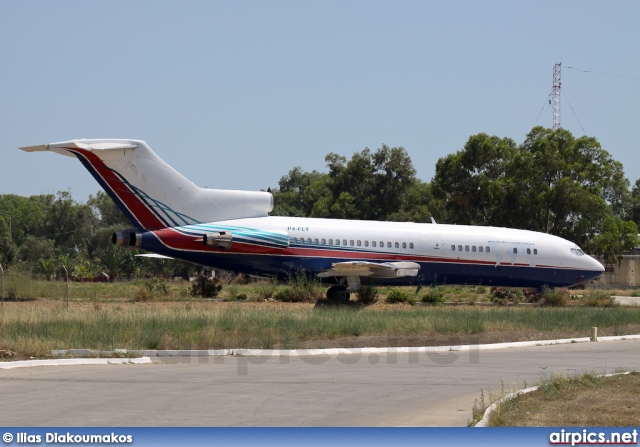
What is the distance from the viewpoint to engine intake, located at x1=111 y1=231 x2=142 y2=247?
28750mm

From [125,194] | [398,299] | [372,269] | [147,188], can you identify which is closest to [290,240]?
[372,269]

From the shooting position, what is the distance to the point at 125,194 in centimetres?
2920

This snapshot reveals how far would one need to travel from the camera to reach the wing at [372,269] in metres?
30.2

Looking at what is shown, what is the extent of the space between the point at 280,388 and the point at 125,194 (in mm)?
17465

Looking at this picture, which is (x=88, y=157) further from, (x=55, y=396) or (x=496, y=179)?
(x=496, y=179)

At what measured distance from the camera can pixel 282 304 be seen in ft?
101

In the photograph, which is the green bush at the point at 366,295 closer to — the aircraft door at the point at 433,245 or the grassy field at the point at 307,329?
the grassy field at the point at 307,329

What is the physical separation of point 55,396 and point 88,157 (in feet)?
56.9

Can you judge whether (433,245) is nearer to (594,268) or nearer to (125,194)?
(594,268)

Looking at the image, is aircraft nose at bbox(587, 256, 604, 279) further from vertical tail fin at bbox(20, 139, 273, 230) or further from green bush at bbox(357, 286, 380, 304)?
vertical tail fin at bbox(20, 139, 273, 230)

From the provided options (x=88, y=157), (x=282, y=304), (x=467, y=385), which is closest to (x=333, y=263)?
(x=282, y=304)

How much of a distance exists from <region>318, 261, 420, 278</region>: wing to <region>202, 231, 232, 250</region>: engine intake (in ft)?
12.1

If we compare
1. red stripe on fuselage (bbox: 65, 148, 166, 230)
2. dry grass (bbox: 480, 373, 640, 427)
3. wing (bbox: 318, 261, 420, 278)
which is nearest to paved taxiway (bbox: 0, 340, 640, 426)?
dry grass (bbox: 480, 373, 640, 427)

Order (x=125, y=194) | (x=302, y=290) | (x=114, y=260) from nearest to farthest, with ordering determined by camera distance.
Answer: (x=125, y=194) < (x=302, y=290) < (x=114, y=260)
